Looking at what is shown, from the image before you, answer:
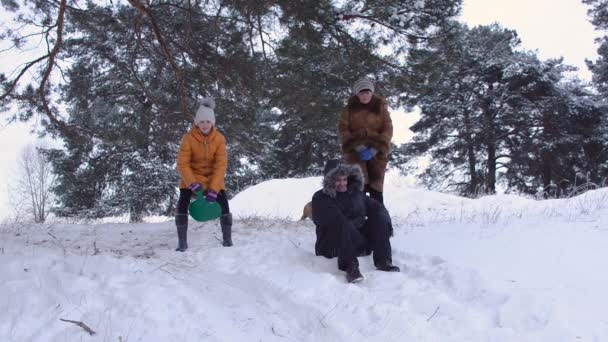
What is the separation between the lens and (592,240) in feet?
13.5

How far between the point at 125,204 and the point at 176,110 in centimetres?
1088

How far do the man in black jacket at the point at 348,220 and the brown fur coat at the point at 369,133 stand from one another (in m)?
0.96

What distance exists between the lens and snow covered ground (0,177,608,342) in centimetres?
283

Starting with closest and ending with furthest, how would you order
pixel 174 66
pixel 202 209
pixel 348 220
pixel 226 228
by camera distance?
pixel 348 220, pixel 202 209, pixel 226 228, pixel 174 66

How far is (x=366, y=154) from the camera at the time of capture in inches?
200

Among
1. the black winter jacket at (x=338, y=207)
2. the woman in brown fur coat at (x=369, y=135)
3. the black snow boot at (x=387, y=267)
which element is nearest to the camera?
the black snow boot at (x=387, y=267)

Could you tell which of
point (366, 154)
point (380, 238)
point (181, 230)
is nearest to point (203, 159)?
point (181, 230)

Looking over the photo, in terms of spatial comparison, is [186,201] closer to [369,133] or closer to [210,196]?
[210,196]

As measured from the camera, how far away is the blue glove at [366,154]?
16.7 ft

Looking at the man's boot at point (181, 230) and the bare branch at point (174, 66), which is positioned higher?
the bare branch at point (174, 66)

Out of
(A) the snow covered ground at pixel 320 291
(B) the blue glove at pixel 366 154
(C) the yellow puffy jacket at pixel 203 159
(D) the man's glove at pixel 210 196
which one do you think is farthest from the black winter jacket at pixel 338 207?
(C) the yellow puffy jacket at pixel 203 159

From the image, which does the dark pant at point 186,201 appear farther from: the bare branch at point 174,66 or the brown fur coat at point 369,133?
the bare branch at point 174,66

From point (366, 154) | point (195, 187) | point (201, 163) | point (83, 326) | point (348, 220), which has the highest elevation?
point (366, 154)

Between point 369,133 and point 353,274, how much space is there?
6.37 feet
